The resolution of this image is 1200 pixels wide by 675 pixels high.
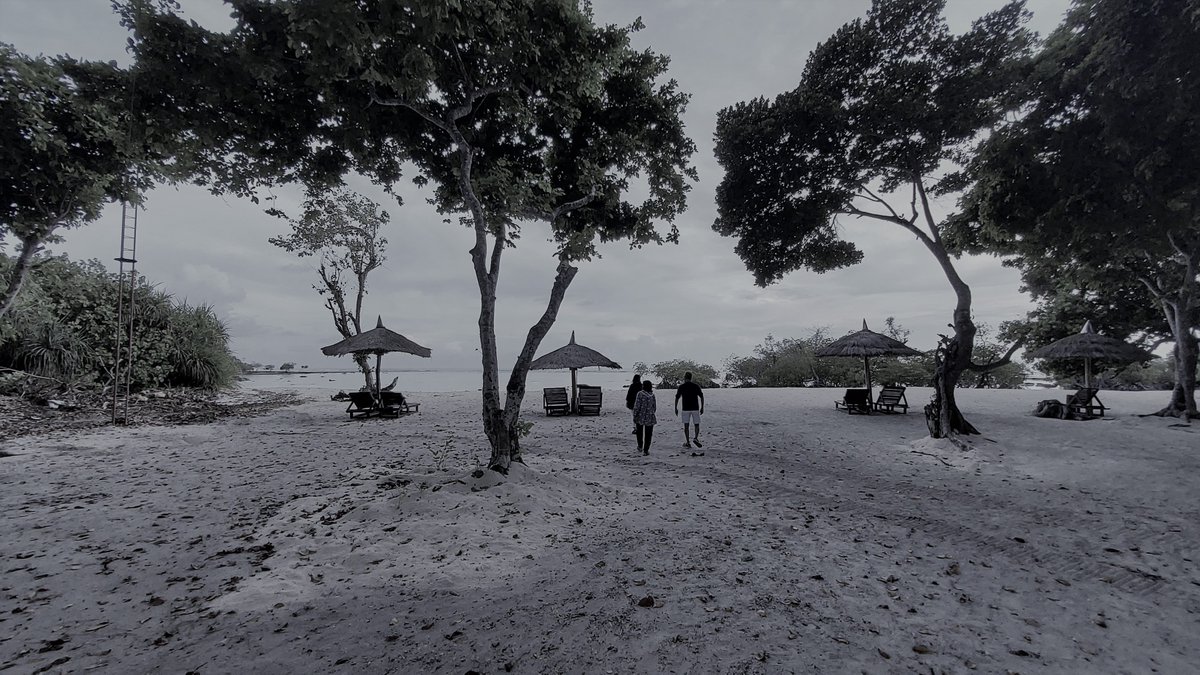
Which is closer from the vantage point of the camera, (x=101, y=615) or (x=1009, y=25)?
(x=101, y=615)

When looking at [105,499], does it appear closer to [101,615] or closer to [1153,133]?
[101,615]

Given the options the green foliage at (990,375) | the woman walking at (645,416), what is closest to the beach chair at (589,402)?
the woman walking at (645,416)

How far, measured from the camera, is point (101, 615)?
126 inches

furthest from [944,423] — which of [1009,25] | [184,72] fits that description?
[184,72]

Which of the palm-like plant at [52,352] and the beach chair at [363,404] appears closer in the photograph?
the palm-like plant at [52,352]

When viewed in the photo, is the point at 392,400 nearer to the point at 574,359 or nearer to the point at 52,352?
the point at 574,359

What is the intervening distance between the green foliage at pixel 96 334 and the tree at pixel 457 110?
383 inches

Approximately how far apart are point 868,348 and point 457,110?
15.7m

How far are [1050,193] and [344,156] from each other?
48.5 ft

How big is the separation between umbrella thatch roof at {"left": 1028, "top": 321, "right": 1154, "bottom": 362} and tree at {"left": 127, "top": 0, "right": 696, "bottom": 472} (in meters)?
15.6

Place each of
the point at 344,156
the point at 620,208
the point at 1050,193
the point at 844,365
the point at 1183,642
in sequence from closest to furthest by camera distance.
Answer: the point at 1183,642
the point at 344,156
the point at 620,208
the point at 1050,193
the point at 844,365

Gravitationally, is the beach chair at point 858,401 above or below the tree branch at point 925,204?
below

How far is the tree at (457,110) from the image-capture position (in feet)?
16.5

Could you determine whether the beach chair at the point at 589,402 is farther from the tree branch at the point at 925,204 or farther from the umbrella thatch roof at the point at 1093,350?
the umbrella thatch roof at the point at 1093,350
